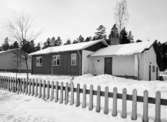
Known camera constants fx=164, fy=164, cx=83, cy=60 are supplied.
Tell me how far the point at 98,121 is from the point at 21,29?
21421mm

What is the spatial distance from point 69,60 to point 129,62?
26.0ft

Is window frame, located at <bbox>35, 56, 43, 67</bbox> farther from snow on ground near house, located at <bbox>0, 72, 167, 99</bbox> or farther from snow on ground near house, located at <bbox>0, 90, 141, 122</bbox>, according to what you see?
snow on ground near house, located at <bbox>0, 90, 141, 122</bbox>

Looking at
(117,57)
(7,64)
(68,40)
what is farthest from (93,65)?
(68,40)

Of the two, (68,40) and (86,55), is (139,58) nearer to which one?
(86,55)

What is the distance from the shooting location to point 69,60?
21953mm

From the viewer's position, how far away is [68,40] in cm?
8269

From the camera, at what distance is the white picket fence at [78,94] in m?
4.28

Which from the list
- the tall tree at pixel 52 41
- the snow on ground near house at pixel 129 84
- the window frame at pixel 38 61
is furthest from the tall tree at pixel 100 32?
the snow on ground near house at pixel 129 84

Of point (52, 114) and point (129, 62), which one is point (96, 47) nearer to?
point (129, 62)

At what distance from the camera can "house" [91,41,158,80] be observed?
1770cm

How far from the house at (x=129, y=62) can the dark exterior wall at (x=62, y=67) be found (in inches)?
78.4

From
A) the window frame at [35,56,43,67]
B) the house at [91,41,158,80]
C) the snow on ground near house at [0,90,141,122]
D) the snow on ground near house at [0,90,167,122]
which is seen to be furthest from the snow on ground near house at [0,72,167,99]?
the window frame at [35,56,43,67]

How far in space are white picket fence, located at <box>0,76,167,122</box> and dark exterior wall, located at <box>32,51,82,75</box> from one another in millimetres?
11590

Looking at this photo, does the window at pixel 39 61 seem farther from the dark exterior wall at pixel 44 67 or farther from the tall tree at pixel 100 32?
the tall tree at pixel 100 32
